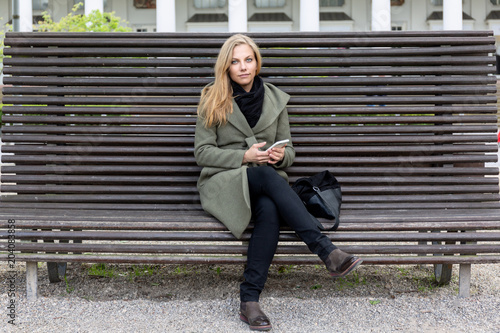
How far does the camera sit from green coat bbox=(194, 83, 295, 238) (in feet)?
10.5

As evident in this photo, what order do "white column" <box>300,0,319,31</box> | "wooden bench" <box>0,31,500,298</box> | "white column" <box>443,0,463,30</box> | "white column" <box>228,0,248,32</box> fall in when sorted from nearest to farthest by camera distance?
"wooden bench" <box>0,31,500,298</box>
"white column" <box>228,0,248,32</box>
"white column" <box>300,0,319,31</box>
"white column" <box>443,0,463,30</box>

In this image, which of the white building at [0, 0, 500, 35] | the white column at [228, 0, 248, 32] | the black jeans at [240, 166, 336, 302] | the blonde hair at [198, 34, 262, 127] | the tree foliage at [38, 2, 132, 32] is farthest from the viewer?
the white building at [0, 0, 500, 35]

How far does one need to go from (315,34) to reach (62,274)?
2475 mm

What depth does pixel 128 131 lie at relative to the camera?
3945 millimetres

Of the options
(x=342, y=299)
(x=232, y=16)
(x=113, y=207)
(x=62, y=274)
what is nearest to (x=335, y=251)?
(x=342, y=299)

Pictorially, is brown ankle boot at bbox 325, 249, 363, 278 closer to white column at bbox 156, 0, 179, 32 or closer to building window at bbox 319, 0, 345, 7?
white column at bbox 156, 0, 179, 32

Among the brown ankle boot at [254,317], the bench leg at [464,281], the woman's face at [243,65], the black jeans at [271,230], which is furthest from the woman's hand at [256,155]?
the bench leg at [464,281]

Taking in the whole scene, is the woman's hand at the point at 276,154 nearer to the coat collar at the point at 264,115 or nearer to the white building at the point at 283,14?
the coat collar at the point at 264,115

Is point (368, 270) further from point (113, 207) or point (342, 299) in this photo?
→ point (113, 207)

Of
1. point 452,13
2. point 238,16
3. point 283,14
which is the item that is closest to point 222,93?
point 238,16

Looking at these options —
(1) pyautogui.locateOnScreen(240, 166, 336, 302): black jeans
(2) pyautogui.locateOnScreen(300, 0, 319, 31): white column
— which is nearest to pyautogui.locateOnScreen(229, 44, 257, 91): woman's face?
(1) pyautogui.locateOnScreen(240, 166, 336, 302): black jeans

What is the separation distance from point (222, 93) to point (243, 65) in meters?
0.22

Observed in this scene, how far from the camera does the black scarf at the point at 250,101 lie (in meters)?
3.59

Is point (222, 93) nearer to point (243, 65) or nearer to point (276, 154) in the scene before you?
point (243, 65)
